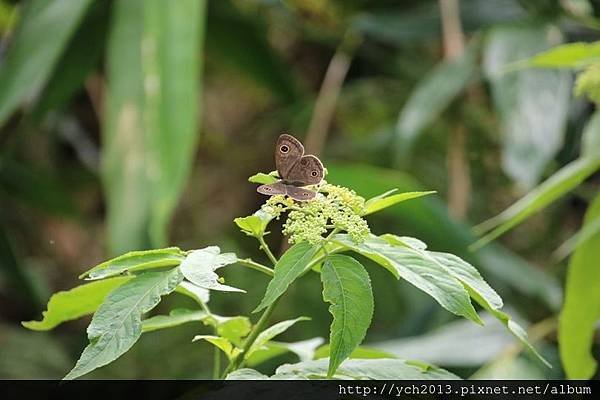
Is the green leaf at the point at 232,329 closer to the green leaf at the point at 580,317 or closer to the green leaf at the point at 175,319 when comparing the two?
the green leaf at the point at 175,319

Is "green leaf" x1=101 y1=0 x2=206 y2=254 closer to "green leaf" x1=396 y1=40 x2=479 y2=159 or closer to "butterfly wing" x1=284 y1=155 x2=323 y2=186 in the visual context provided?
"green leaf" x1=396 y1=40 x2=479 y2=159

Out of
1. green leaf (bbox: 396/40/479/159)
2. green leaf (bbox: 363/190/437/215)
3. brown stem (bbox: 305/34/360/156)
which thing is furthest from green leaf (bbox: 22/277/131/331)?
brown stem (bbox: 305/34/360/156)

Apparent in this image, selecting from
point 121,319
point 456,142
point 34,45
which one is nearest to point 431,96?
point 456,142

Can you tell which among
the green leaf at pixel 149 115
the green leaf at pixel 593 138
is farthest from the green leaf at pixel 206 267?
the green leaf at pixel 149 115

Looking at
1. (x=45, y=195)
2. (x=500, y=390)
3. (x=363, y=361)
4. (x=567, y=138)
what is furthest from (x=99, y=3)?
(x=363, y=361)

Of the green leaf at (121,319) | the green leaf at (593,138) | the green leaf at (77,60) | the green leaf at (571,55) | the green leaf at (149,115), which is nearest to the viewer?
the green leaf at (121,319)
